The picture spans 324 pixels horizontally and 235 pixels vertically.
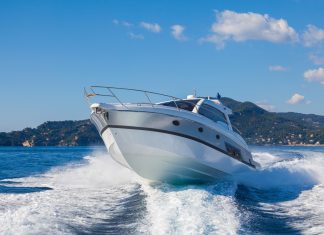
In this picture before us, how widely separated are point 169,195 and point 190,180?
86.8 inches

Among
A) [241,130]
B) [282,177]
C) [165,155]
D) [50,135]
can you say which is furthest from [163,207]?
[50,135]

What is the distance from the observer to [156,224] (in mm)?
8812

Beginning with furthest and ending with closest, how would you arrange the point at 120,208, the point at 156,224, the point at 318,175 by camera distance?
the point at 318,175 → the point at 120,208 → the point at 156,224

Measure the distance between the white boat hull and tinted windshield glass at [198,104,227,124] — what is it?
1.33 metres

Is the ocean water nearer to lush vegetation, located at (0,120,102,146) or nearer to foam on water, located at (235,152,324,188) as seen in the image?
foam on water, located at (235,152,324,188)

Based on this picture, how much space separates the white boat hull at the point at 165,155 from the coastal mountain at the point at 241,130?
102 m

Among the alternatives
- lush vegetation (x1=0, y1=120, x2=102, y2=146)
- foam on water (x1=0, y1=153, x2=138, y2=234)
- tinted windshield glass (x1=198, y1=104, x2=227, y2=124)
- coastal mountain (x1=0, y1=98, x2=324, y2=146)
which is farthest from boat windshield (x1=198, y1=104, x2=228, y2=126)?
lush vegetation (x1=0, y1=120, x2=102, y2=146)

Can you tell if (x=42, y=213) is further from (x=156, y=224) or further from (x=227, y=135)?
(x=227, y=135)

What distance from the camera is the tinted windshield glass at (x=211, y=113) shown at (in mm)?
14573

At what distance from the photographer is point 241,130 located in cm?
11969

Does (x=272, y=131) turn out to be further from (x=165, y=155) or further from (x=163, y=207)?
(x=163, y=207)

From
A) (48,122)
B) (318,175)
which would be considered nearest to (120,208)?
(318,175)

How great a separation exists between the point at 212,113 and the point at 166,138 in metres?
2.61

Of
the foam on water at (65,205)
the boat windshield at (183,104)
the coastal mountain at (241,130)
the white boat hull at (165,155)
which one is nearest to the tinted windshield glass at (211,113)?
the boat windshield at (183,104)
